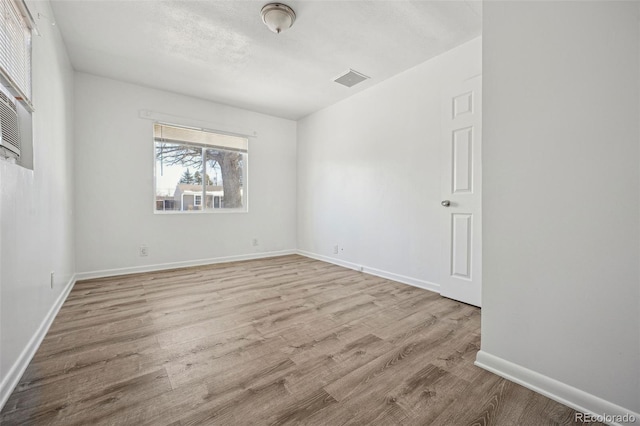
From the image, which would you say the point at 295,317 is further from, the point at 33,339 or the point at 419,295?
the point at 33,339

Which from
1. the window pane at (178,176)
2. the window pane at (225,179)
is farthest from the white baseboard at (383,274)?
the window pane at (178,176)

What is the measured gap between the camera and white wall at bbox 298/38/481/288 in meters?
3.07

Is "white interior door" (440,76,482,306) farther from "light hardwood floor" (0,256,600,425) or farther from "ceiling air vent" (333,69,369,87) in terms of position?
"ceiling air vent" (333,69,369,87)

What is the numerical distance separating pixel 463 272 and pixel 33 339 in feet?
11.2

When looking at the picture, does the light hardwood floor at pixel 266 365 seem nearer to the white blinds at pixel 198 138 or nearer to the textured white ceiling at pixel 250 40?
the white blinds at pixel 198 138

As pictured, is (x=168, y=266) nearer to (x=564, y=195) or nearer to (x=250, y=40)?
(x=250, y=40)

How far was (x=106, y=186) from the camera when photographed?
12.0 feet

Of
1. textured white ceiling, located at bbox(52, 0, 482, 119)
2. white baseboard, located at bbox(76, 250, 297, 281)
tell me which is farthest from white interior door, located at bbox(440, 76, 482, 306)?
white baseboard, located at bbox(76, 250, 297, 281)

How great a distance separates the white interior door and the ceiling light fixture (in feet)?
5.71

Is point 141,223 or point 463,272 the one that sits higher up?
point 141,223

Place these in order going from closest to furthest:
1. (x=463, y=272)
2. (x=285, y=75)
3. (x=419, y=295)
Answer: (x=463, y=272), (x=419, y=295), (x=285, y=75)

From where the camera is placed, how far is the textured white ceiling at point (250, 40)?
2.30 m

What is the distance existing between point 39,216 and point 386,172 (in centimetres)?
341

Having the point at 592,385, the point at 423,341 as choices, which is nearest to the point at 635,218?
the point at 592,385
